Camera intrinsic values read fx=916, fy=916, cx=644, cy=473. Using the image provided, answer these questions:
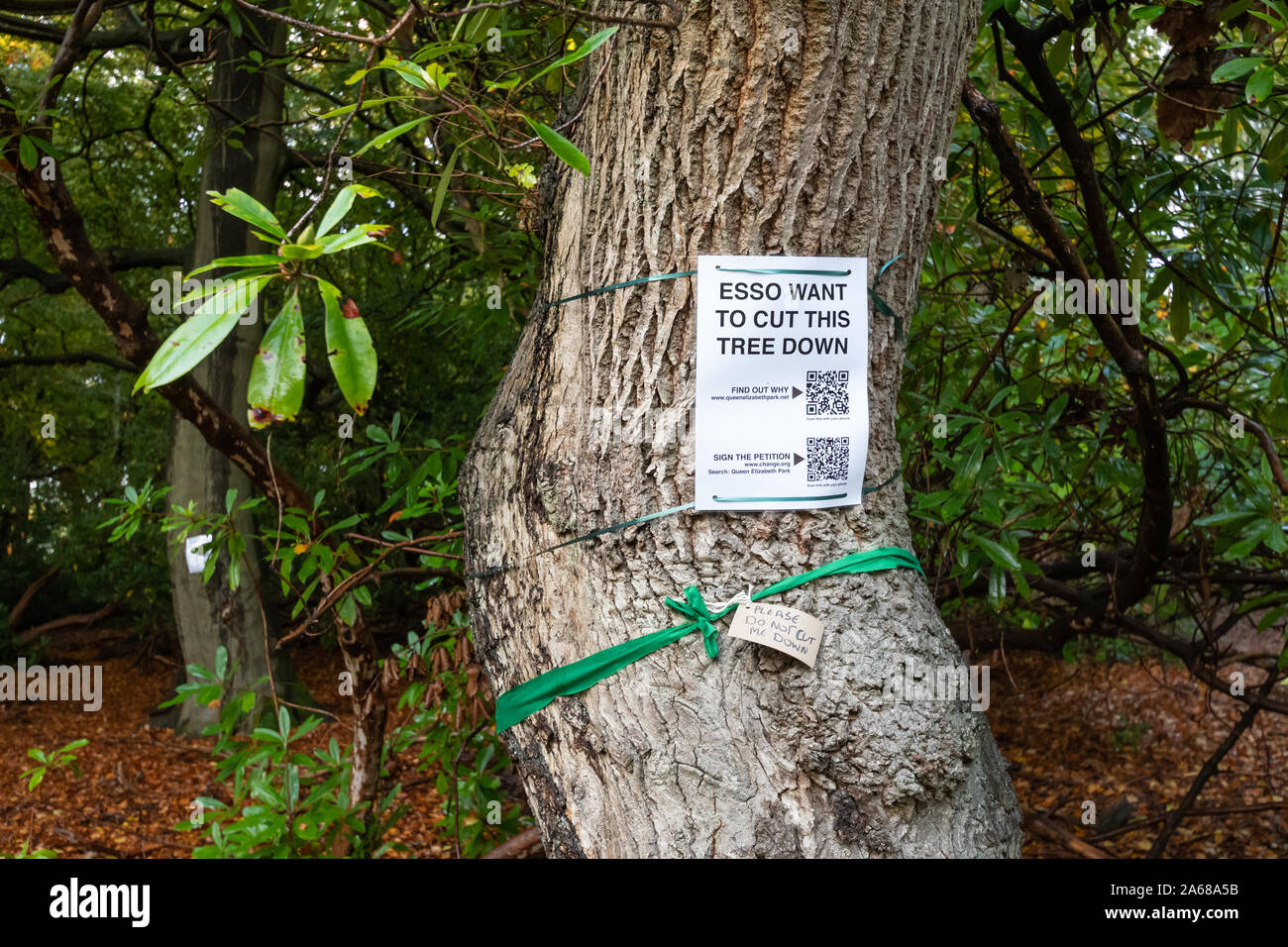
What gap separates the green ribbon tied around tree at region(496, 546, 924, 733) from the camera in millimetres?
1298

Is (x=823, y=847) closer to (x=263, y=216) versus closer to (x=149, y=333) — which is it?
(x=263, y=216)

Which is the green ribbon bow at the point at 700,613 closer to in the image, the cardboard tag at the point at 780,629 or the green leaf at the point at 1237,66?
the cardboard tag at the point at 780,629

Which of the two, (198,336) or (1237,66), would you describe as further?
(1237,66)

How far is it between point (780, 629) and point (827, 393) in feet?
1.20

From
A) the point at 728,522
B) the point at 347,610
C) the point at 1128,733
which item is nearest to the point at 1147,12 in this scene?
the point at 728,522

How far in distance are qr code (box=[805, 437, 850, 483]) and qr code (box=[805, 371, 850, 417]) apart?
0.04m

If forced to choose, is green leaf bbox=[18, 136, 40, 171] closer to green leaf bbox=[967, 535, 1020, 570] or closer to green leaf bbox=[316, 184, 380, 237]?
green leaf bbox=[316, 184, 380, 237]

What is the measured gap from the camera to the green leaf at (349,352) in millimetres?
859

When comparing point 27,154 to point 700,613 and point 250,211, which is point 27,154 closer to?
point 250,211

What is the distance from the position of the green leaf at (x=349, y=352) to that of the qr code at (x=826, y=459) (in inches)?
27.7

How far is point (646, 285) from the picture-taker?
1336 millimetres

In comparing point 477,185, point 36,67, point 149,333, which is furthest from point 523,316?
point 36,67

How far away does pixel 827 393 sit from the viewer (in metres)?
1.39
